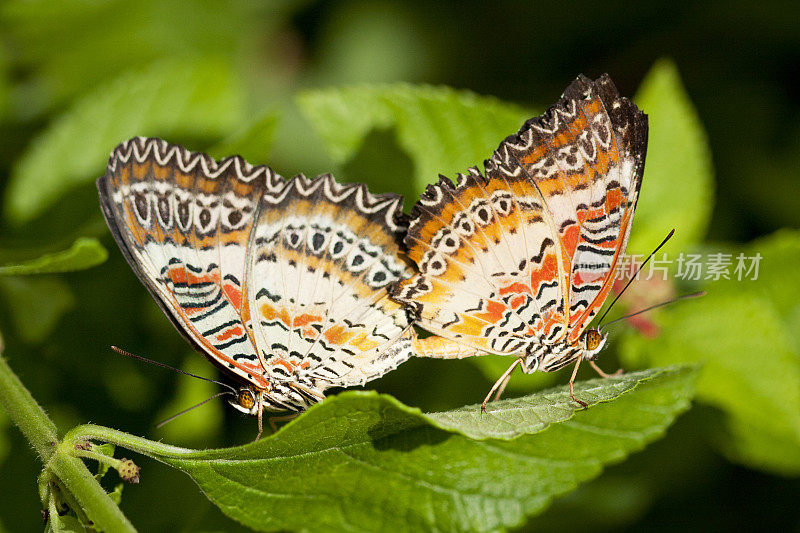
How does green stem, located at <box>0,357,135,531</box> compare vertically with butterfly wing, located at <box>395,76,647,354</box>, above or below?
below

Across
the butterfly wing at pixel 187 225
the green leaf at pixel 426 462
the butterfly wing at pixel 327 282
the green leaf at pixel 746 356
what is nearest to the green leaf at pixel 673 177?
the green leaf at pixel 746 356

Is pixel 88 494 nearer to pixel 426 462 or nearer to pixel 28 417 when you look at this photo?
pixel 28 417

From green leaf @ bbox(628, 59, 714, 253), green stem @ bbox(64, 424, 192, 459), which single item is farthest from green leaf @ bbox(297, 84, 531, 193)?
green stem @ bbox(64, 424, 192, 459)

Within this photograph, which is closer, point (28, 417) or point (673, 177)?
point (28, 417)

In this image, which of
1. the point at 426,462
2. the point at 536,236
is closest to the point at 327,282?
the point at 536,236

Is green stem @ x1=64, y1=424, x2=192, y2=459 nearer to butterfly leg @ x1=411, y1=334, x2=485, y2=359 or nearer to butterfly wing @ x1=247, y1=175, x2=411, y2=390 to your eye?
butterfly wing @ x1=247, y1=175, x2=411, y2=390

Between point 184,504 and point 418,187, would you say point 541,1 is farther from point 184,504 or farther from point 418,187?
point 184,504
